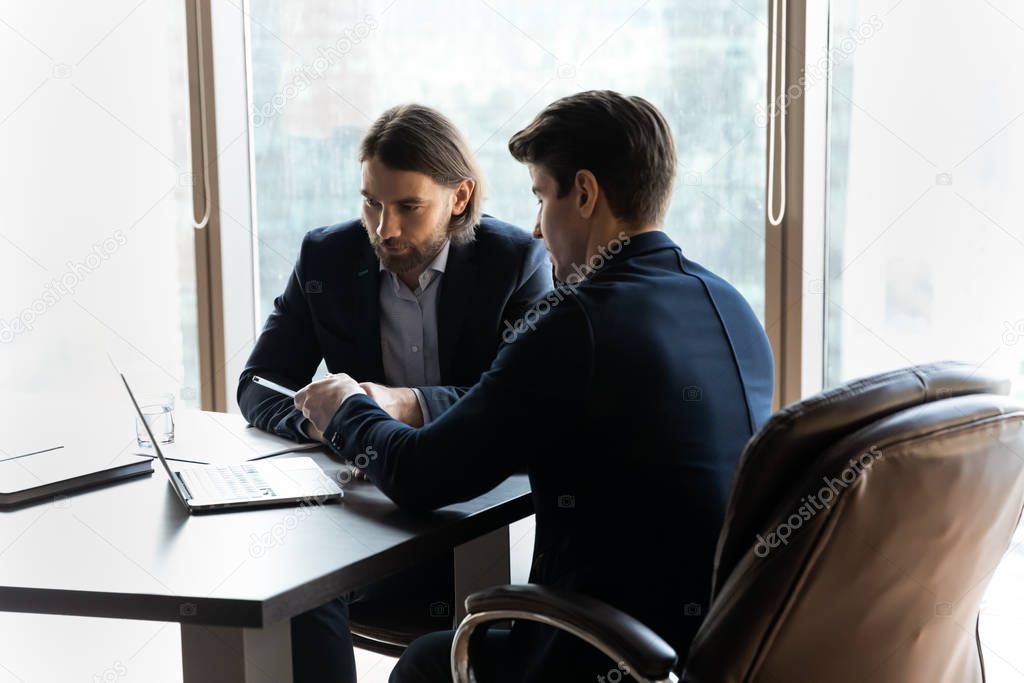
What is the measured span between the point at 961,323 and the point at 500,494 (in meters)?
1.72

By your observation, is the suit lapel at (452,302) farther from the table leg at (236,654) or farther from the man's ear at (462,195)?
the table leg at (236,654)

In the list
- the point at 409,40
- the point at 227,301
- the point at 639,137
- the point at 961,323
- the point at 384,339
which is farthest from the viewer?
the point at 227,301

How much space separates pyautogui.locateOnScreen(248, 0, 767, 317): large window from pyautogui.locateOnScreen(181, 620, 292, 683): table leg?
207cm

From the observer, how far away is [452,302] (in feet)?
7.32

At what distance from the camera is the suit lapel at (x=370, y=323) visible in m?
2.26

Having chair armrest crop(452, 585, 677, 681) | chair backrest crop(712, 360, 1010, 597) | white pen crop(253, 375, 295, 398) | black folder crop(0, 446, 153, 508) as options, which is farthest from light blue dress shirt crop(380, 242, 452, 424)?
chair backrest crop(712, 360, 1010, 597)

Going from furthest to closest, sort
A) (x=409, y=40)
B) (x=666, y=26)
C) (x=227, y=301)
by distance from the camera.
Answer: (x=227, y=301) < (x=409, y=40) < (x=666, y=26)

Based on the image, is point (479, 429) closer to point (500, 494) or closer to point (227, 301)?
point (500, 494)

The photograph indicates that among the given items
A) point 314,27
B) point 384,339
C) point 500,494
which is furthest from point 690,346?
point 314,27

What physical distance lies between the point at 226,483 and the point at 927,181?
6.61 feet

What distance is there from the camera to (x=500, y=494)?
65.4 inches

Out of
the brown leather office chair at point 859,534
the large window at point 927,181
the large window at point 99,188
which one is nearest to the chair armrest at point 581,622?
the brown leather office chair at point 859,534

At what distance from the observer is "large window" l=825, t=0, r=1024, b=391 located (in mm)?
2748

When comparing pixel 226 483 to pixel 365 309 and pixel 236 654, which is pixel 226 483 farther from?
pixel 365 309
